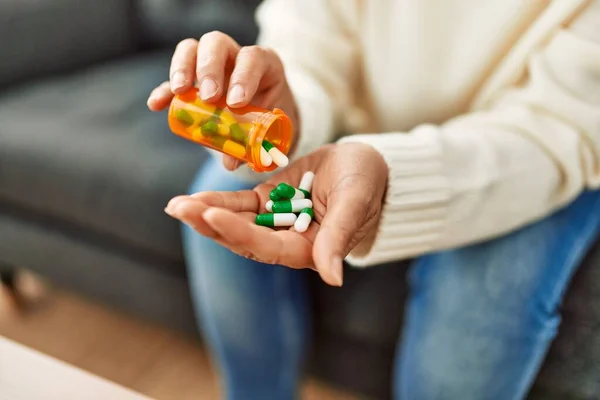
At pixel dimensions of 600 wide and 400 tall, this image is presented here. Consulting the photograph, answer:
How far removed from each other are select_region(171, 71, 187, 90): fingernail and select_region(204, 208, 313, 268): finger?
129 millimetres

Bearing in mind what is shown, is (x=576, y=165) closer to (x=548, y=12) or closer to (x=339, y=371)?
(x=548, y=12)

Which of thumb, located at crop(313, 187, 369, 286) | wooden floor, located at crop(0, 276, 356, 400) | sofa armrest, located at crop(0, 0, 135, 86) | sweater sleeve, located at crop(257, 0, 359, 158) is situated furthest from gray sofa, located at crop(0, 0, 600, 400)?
thumb, located at crop(313, 187, 369, 286)

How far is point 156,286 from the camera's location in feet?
2.95

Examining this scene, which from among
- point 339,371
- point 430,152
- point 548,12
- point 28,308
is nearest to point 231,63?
point 430,152

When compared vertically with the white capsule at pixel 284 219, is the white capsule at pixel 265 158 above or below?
above

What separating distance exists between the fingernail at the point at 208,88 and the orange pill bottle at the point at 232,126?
0.9 inches

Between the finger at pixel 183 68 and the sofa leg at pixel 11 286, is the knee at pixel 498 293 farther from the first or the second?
the sofa leg at pixel 11 286

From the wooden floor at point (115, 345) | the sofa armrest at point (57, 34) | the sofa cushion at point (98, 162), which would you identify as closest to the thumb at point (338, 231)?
the sofa cushion at point (98, 162)

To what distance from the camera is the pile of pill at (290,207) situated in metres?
0.44

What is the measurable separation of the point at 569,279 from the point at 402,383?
0.21m

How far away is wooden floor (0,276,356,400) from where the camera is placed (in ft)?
3.17

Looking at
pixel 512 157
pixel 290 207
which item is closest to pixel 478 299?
pixel 512 157

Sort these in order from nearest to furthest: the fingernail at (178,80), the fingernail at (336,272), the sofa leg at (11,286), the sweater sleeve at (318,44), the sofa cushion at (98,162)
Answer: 1. the fingernail at (336,272)
2. the fingernail at (178,80)
3. the sweater sleeve at (318,44)
4. the sofa cushion at (98,162)
5. the sofa leg at (11,286)

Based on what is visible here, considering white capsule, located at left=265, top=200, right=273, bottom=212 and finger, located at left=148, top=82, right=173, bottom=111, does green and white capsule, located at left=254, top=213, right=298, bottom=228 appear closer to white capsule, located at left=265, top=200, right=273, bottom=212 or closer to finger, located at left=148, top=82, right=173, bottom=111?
white capsule, located at left=265, top=200, right=273, bottom=212
